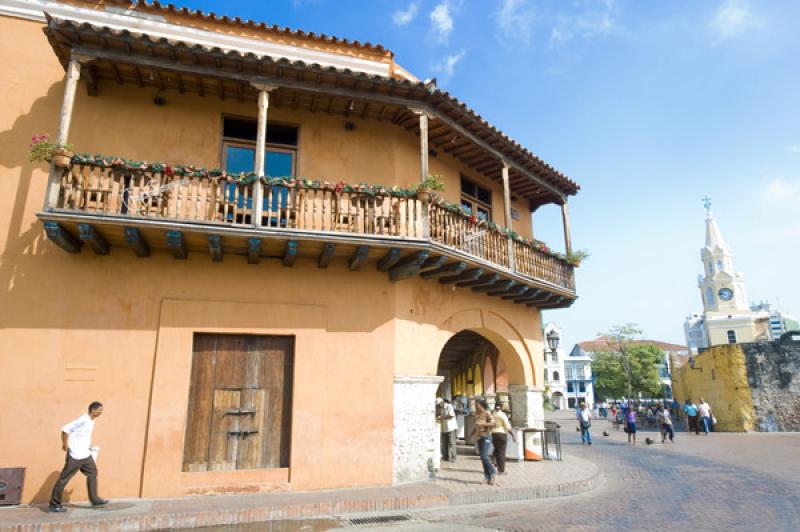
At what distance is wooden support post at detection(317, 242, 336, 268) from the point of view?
920 cm

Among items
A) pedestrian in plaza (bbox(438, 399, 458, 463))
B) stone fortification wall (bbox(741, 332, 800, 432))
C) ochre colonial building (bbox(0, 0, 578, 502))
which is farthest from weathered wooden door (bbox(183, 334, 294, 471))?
stone fortification wall (bbox(741, 332, 800, 432))

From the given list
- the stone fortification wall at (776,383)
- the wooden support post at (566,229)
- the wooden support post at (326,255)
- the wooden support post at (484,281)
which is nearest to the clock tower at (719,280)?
the stone fortification wall at (776,383)

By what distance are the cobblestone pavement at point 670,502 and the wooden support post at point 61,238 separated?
738cm

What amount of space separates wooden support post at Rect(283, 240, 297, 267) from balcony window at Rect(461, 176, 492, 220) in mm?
5419

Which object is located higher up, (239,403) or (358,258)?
(358,258)

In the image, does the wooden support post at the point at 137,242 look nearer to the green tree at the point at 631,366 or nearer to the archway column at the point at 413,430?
the archway column at the point at 413,430

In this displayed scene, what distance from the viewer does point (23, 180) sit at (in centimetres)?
930

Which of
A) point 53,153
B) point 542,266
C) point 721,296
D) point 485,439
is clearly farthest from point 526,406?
point 721,296

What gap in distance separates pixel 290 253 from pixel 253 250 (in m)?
0.67

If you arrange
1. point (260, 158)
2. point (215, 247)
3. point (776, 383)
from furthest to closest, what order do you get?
point (776, 383), point (260, 158), point (215, 247)

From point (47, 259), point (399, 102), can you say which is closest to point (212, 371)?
point (47, 259)

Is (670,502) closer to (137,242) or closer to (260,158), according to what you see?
(260,158)

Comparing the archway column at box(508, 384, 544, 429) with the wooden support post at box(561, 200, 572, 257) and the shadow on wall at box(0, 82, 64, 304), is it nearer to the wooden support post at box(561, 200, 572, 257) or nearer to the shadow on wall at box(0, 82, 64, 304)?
the wooden support post at box(561, 200, 572, 257)

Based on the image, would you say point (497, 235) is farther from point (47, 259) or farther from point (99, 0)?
point (99, 0)
